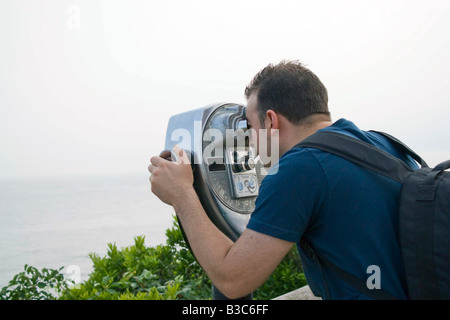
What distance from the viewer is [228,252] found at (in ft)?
3.55

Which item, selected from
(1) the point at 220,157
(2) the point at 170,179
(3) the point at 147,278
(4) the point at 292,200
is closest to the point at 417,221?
(4) the point at 292,200

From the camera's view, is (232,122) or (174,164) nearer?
(174,164)

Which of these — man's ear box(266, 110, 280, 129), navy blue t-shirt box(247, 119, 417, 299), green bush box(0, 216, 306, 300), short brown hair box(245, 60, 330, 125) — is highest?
short brown hair box(245, 60, 330, 125)

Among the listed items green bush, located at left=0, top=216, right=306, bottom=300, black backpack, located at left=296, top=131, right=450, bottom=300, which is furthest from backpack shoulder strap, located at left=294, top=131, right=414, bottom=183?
green bush, located at left=0, top=216, right=306, bottom=300

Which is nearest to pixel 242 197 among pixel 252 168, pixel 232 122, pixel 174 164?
pixel 252 168

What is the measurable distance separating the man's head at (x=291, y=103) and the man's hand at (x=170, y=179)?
289 millimetres

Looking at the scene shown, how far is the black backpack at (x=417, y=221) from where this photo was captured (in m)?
0.94

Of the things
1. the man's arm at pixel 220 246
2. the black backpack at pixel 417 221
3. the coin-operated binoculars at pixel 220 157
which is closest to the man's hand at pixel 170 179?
the man's arm at pixel 220 246

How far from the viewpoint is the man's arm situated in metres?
1.03

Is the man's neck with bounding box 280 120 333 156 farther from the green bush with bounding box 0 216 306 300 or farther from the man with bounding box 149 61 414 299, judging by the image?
the green bush with bounding box 0 216 306 300

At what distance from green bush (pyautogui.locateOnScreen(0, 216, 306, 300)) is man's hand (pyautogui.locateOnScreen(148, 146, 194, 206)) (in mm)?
967

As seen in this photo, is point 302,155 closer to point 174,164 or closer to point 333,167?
→ point 333,167

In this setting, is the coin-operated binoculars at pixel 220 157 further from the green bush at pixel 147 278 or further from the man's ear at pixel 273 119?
the green bush at pixel 147 278
